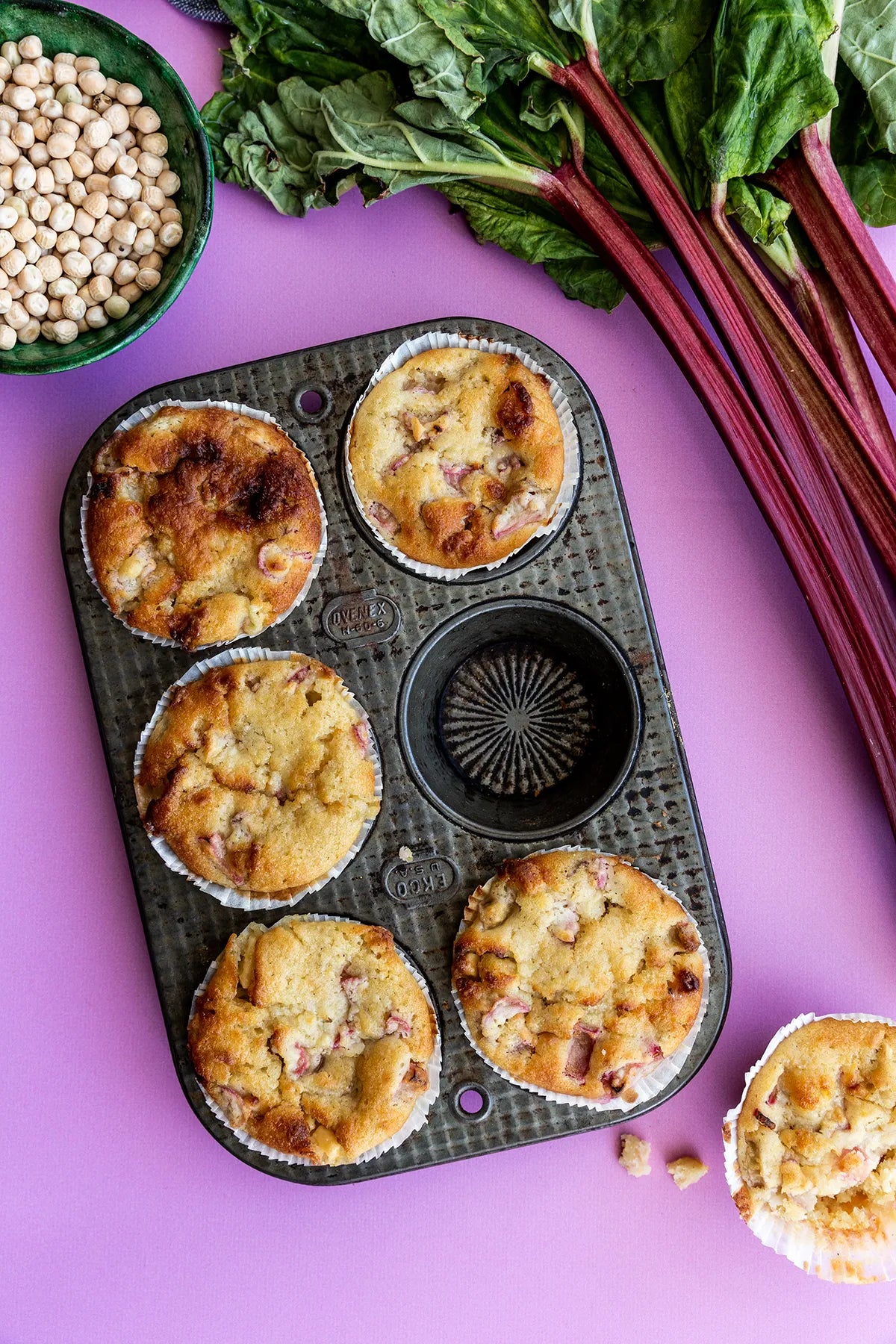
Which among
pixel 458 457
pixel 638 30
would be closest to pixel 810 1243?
pixel 458 457

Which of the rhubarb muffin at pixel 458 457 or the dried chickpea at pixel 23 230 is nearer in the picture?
the rhubarb muffin at pixel 458 457

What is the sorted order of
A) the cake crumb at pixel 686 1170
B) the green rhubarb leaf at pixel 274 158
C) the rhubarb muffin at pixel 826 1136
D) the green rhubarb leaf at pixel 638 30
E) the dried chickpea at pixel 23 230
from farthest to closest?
1. the cake crumb at pixel 686 1170
2. the green rhubarb leaf at pixel 274 158
3. the dried chickpea at pixel 23 230
4. the rhubarb muffin at pixel 826 1136
5. the green rhubarb leaf at pixel 638 30

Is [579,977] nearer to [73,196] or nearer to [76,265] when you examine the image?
[76,265]

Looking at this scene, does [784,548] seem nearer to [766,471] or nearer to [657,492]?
[766,471]

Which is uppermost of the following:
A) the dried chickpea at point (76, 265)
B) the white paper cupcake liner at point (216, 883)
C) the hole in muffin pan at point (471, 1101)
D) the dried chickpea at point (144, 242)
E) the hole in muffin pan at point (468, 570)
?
the dried chickpea at point (144, 242)

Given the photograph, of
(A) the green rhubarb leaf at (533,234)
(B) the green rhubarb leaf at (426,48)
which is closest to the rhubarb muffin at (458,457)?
(A) the green rhubarb leaf at (533,234)

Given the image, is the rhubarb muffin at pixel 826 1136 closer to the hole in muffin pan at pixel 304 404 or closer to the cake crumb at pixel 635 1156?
the cake crumb at pixel 635 1156

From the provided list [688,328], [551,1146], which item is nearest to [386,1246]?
[551,1146]
